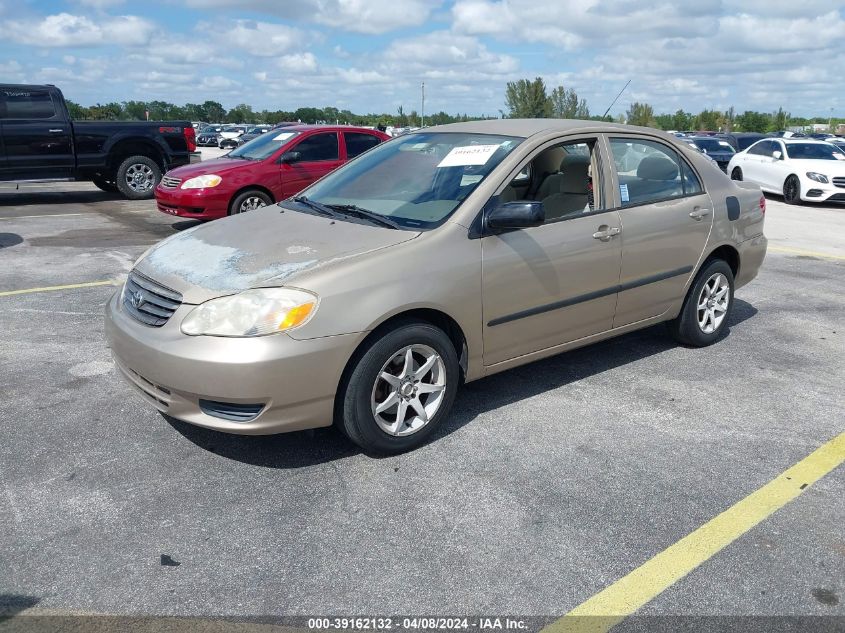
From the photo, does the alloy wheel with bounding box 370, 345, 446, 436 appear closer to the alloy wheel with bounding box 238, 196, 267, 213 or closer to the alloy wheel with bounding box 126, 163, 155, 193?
the alloy wheel with bounding box 238, 196, 267, 213

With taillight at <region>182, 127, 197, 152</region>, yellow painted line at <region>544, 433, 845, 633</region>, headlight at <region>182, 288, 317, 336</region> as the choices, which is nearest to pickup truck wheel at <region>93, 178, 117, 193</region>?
taillight at <region>182, 127, 197, 152</region>

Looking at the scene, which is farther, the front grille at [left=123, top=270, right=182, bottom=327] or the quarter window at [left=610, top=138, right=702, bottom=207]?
the quarter window at [left=610, top=138, right=702, bottom=207]

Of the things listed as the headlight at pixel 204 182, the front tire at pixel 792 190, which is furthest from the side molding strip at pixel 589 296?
the front tire at pixel 792 190

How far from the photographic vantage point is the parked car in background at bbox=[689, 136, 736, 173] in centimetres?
2136

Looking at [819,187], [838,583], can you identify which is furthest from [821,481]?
[819,187]

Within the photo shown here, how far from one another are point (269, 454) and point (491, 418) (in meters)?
1.26

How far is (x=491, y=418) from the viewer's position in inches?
167

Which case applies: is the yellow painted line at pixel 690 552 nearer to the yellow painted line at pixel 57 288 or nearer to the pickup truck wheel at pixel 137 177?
the yellow painted line at pixel 57 288

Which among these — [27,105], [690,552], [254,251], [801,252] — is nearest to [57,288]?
[254,251]

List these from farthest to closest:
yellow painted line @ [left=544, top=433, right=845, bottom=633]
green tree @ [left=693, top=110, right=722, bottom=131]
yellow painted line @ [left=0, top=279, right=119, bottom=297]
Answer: green tree @ [left=693, top=110, right=722, bottom=131]
yellow painted line @ [left=0, top=279, right=119, bottom=297]
yellow painted line @ [left=544, top=433, right=845, bottom=633]

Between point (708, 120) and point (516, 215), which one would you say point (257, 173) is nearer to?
point (516, 215)

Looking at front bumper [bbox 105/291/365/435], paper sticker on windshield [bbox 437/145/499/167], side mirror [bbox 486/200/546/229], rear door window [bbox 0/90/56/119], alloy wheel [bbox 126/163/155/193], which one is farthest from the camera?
alloy wheel [bbox 126/163/155/193]

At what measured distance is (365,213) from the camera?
425 centimetres

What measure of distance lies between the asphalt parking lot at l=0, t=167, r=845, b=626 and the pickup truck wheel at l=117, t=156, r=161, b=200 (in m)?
9.39
